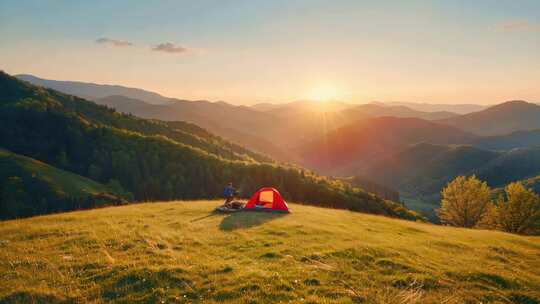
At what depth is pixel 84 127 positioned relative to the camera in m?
159

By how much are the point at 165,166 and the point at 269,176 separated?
45.2m

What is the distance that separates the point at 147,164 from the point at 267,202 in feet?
393

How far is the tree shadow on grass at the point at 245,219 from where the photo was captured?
78.5 ft

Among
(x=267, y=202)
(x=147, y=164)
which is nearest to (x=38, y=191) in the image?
(x=147, y=164)

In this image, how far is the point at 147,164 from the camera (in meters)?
140

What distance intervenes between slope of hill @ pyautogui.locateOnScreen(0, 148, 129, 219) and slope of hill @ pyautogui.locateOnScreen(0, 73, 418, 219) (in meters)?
33.8

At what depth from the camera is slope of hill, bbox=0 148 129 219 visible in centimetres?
8066

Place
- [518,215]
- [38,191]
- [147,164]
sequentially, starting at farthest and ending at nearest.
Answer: [147,164] < [38,191] < [518,215]

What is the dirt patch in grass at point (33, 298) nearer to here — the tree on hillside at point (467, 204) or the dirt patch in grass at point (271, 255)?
the dirt patch in grass at point (271, 255)

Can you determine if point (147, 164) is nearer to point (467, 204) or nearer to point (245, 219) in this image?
point (467, 204)

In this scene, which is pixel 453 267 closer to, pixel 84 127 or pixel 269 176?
pixel 269 176

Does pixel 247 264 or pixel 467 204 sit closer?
pixel 247 264

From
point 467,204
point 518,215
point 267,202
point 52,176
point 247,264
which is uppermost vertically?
point 267,202

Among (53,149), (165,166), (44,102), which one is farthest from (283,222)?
(44,102)
